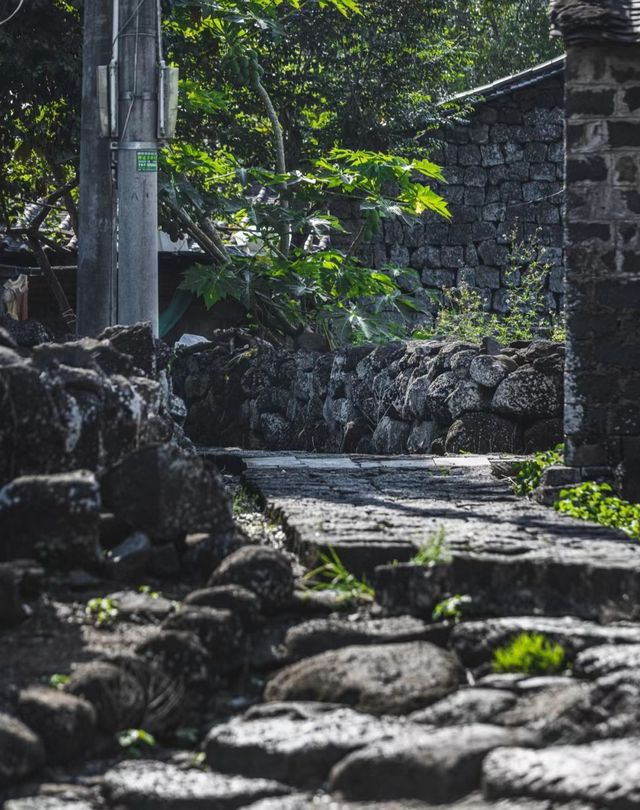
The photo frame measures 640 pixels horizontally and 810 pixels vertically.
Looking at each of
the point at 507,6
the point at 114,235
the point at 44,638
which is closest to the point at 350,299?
the point at 114,235

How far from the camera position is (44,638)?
4.56 metres

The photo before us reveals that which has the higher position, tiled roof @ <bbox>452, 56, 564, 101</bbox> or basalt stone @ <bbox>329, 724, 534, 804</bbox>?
tiled roof @ <bbox>452, 56, 564, 101</bbox>

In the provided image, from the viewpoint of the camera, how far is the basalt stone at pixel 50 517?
4969 millimetres

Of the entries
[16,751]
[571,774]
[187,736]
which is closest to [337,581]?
[187,736]

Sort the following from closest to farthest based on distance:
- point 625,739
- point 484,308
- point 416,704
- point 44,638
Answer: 1. point 625,739
2. point 416,704
3. point 44,638
4. point 484,308

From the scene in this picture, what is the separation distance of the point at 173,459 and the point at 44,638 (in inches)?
38.6

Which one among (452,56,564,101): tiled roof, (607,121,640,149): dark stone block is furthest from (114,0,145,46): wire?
(452,56,564,101): tiled roof

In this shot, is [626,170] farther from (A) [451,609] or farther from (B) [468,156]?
(B) [468,156]

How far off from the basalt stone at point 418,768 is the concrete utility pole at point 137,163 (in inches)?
225

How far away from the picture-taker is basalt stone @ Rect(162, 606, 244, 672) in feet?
14.6

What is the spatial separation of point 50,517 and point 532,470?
375cm

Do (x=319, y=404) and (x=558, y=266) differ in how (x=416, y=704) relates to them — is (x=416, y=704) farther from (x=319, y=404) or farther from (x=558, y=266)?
(x=558, y=266)

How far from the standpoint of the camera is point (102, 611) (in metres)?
4.80

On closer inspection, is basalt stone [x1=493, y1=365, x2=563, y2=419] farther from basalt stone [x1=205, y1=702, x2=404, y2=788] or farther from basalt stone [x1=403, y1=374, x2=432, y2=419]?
basalt stone [x1=205, y1=702, x2=404, y2=788]
